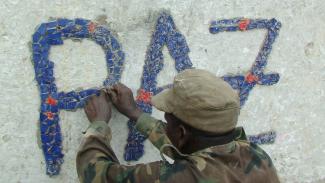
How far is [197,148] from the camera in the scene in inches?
68.1

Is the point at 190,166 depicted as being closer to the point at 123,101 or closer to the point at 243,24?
the point at 123,101

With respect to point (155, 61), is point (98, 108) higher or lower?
lower

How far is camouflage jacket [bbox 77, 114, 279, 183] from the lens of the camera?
5.55 ft

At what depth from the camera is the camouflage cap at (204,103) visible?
1.67 m

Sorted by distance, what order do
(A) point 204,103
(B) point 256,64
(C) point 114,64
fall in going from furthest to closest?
(B) point 256,64, (C) point 114,64, (A) point 204,103

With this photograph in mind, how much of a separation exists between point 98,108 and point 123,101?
0.36 feet

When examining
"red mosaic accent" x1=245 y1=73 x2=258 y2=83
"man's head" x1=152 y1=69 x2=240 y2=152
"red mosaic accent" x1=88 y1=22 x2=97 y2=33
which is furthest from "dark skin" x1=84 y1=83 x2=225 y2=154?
"red mosaic accent" x1=245 y1=73 x2=258 y2=83

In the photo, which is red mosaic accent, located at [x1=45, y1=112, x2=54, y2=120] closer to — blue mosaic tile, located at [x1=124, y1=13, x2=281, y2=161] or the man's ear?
blue mosaic tile, located at [x1=124, y1=13, x2=281, y2=161]

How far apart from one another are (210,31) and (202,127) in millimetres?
739

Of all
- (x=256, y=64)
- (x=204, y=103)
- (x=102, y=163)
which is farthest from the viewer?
(x=256, y=64)

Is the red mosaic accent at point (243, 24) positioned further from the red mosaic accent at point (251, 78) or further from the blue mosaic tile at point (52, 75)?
the blue mosaic tile at point (52, 75)

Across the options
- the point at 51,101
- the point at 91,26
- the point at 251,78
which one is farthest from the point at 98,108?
the point at 251,78

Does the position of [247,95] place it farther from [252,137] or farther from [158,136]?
[158,136]

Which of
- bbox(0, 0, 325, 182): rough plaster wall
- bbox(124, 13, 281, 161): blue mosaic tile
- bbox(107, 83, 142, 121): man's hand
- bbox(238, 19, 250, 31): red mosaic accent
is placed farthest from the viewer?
bbox(238, 19, 250, 31): red mosaic accent
